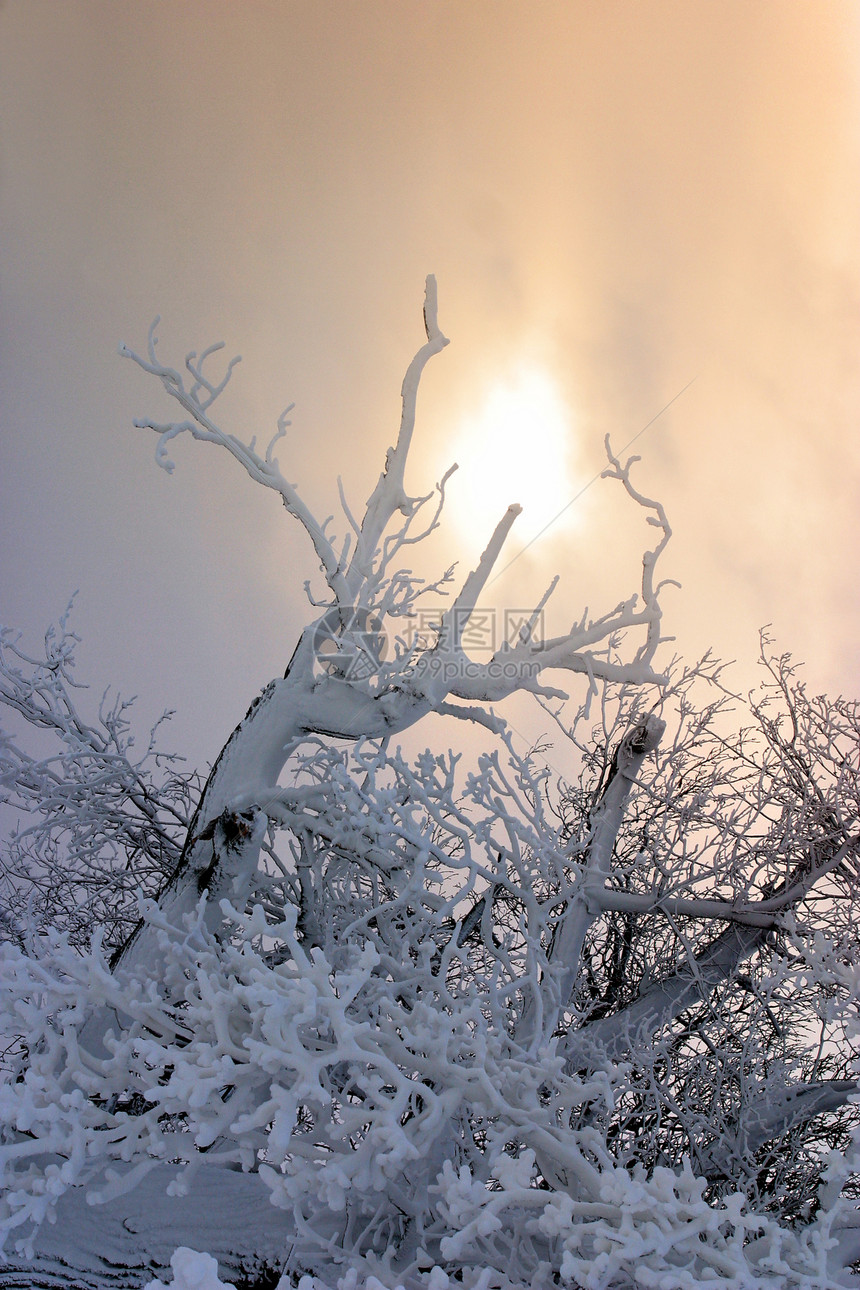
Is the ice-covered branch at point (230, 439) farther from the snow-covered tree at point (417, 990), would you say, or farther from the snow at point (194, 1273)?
the snow at point (194, 1273)

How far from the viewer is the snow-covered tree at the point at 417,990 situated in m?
2.09

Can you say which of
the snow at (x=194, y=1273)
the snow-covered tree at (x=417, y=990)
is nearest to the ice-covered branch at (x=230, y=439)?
the snow-covered tree at (x=417, y=990)

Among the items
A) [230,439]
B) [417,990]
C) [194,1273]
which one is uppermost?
[230,439]

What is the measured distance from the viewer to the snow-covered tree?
2.09 metres

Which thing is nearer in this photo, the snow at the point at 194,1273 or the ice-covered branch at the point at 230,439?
the snow at the point at 194,1273

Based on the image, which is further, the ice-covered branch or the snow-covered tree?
the ice-covered branch

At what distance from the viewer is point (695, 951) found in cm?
488

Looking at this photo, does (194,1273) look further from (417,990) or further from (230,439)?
(230,439)

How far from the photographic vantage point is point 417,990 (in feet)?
10.9

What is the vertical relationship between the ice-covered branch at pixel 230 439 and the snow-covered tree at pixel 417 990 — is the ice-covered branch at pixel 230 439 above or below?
above

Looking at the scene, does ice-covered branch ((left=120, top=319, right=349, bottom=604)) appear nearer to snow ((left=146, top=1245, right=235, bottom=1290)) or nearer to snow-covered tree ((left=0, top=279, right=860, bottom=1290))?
snow-covered tree ((left=0, top=279, right=860, bottom=1290))

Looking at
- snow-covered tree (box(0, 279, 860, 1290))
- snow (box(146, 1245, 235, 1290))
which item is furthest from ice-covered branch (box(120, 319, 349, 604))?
snow (box(146, 1245, 235, 1290))

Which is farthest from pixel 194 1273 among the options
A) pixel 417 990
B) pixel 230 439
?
pixel 230 439

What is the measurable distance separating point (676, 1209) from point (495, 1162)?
1.41 feet
